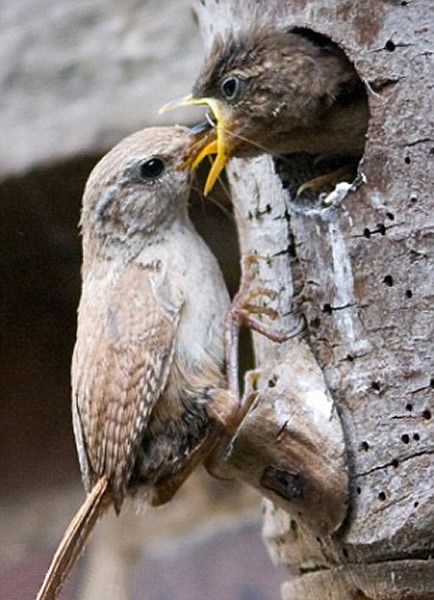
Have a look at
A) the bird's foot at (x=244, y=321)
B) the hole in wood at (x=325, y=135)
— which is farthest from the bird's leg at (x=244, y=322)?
the hole in wood at (x=325, y=135)

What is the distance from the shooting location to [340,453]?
1.97m

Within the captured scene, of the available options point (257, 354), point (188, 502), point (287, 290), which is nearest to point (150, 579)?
point (188, 502)

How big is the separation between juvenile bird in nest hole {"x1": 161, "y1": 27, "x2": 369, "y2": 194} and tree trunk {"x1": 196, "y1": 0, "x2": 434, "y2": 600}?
0.05m

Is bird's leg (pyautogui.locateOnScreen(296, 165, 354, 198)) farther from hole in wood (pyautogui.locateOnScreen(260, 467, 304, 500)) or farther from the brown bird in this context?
hole in wood (pyautogui.locateOnScreen(260, 467, 304, 500))

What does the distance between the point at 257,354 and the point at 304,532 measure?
0.25 metres

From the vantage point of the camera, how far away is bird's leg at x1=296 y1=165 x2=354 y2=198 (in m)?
2.10

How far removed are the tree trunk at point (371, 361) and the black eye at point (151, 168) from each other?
0.22 meters

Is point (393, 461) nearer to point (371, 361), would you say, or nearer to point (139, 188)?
point (371, 361)

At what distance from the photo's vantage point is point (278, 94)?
6.79 ft

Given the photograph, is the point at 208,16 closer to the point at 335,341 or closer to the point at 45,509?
the point at 335,341

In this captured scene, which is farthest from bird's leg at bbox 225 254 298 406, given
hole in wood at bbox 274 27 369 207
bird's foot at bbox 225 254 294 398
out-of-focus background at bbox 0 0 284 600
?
out-of-focus background at bbox 0 0 284 600

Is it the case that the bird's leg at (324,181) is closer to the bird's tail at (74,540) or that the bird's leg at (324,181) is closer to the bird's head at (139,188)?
the bird's head at (139,188)

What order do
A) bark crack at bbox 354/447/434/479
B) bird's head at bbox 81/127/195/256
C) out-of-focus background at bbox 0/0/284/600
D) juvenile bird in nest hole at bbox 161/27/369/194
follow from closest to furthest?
bark crack at bbox 354/447/434/479 → juvenile bird in nest hole at bbox 161/27/369/194 → bird's head at bbox 81/127/195/256 → out-of-focus background at bbox 0/0/284/600

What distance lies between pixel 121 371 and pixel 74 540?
0.63 ft
